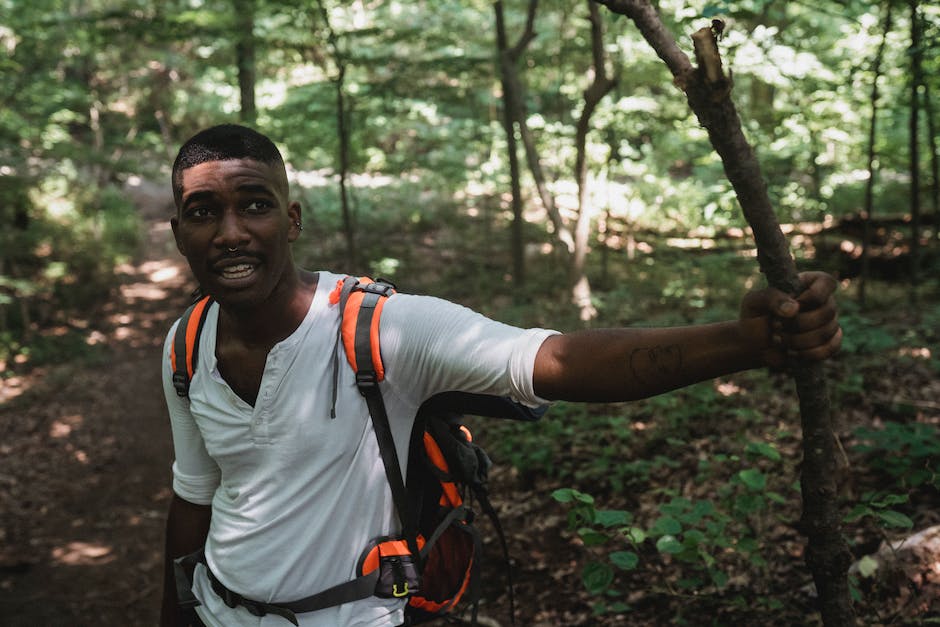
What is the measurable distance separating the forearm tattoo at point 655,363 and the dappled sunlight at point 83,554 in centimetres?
620

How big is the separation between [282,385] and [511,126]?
30.9 feet

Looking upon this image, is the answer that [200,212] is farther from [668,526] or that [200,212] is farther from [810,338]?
[668,526]

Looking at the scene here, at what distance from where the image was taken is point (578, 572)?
4449mm

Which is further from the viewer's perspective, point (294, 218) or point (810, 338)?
point (294, 218)

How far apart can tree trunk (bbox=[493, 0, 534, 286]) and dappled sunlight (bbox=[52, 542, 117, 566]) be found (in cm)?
703

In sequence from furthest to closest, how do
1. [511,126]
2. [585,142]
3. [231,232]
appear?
[511,126] < [585,142] < [231,232]

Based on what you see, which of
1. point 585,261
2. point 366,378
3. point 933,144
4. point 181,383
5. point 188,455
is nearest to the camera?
point 366,378

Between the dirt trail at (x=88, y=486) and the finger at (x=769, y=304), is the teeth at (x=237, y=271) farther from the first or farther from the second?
the dirt trail at (x=88, y=486)

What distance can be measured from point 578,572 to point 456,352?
10.7 feet

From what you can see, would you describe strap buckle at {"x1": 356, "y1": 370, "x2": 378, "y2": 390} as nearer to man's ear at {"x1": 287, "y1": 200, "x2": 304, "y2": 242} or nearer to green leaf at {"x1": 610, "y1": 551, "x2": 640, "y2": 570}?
man's ear at {"x1": 287, "y1": 200, "x2": 304, "y2": 242}

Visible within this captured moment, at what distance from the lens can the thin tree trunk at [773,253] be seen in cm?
139

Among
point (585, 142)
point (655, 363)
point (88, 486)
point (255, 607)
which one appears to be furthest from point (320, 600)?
point (585, 142)

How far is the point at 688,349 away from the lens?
4.63 feet

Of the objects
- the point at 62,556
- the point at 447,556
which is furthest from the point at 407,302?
the point at 62,556
